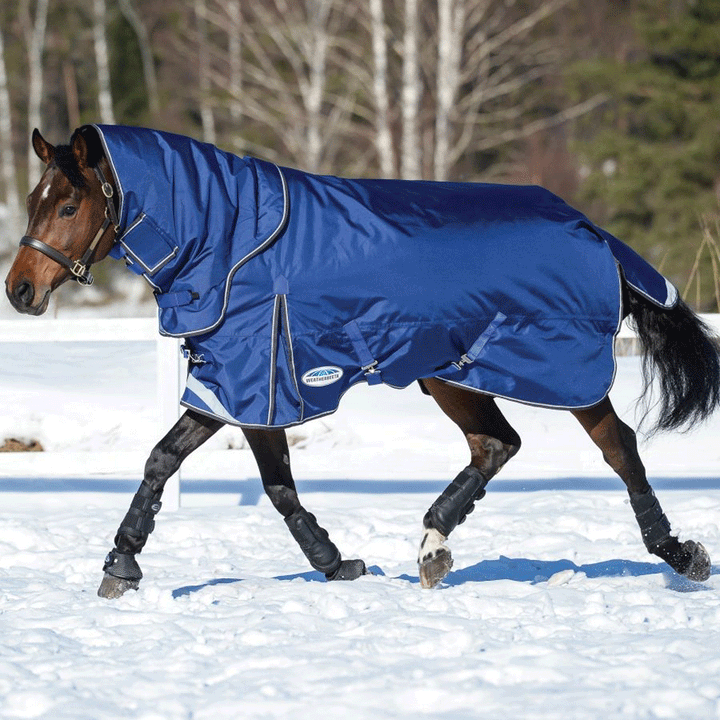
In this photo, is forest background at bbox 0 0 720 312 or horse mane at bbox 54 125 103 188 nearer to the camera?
horse mane at bbox 54 125 103 188

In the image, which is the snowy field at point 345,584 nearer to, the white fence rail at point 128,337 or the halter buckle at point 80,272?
the white fence rail at point 128,337

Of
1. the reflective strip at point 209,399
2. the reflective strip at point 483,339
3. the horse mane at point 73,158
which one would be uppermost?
the horse mane at point 73,158

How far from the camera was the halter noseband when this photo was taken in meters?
3.23

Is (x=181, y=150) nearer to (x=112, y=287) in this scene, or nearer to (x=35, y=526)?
(x=35, y=526)

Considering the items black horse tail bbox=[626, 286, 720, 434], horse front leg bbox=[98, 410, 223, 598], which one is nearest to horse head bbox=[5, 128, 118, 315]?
horse front leg bbox=[98, 410, 223, 598]

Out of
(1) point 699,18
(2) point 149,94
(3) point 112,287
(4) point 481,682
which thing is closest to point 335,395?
(4) point 481,682

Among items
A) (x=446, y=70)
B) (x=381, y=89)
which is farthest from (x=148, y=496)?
(x=446, y=70)

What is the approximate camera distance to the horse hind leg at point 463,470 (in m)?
3.57

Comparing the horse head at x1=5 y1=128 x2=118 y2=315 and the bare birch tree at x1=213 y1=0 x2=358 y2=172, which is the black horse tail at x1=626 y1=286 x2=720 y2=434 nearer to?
the horse head at x1=5 y1=128 x2=118 y2=315

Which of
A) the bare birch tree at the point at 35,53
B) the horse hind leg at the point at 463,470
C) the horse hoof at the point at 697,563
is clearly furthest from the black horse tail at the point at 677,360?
the bare birch tree at the point at 35,53

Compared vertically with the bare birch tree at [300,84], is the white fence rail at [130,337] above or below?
below

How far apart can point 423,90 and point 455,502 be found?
1538cm

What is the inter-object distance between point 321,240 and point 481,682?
1.35 m

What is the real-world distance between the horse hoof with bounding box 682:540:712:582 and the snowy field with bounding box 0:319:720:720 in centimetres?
5
